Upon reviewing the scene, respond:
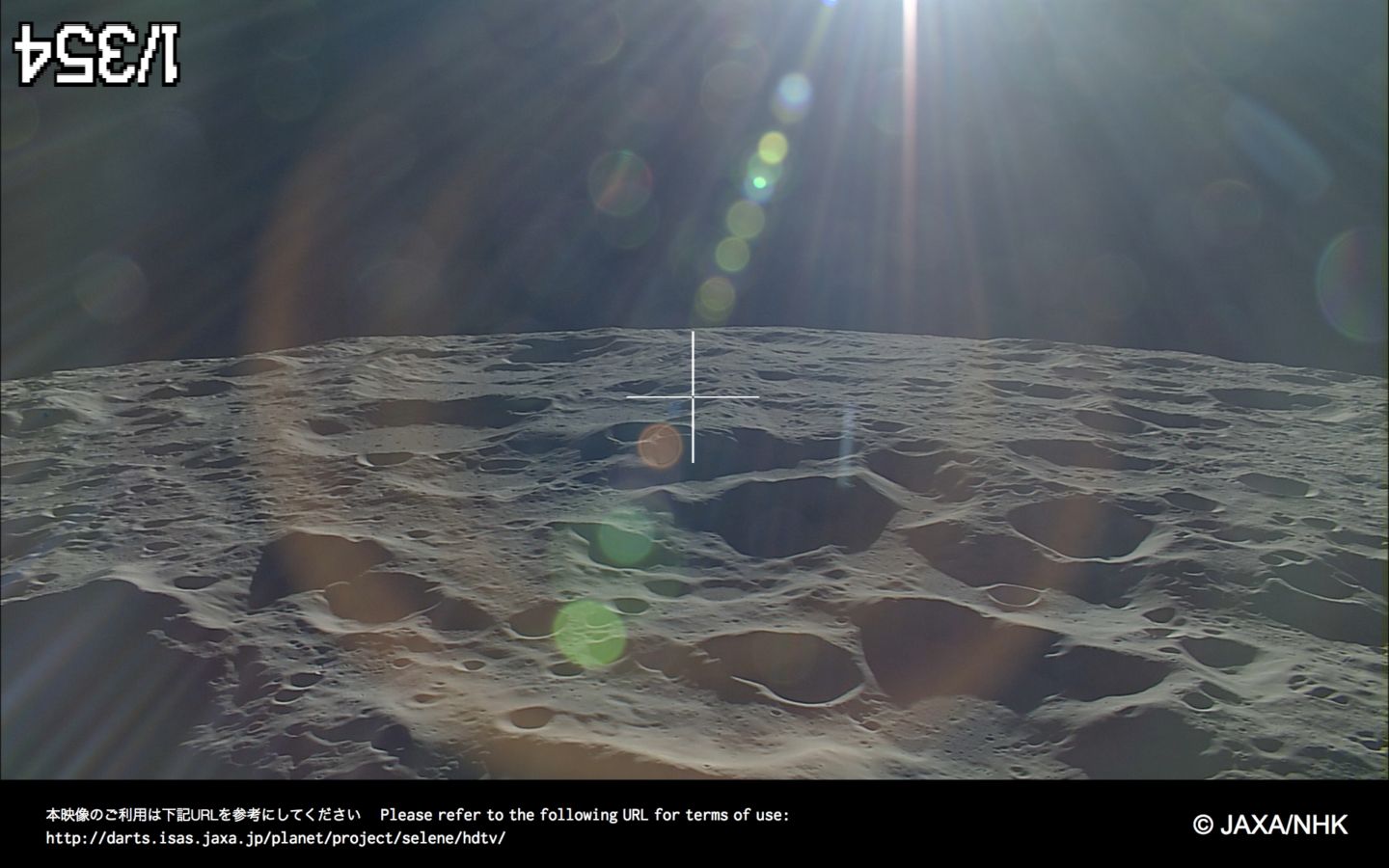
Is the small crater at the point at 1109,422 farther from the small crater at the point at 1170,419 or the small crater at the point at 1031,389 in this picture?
the small crater at the point at 1031,389

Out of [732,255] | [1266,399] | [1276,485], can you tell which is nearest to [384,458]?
[1276,485]

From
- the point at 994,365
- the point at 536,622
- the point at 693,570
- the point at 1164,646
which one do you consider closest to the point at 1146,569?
the point at 1164,646

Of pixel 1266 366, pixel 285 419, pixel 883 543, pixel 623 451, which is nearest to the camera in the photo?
pixel 883 543

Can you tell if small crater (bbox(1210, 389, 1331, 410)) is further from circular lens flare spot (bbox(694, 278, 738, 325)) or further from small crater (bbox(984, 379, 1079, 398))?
circular lens flare spot (bbox(694, 278, 738, 325))

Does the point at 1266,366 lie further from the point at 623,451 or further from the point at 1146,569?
the point at 623,451

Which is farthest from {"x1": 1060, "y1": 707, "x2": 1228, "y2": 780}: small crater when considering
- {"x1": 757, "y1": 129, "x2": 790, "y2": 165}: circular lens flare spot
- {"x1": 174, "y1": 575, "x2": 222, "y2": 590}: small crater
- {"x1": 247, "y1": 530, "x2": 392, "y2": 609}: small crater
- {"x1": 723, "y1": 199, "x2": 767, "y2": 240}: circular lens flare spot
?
{"x1": 757, "y1": 129, "x2": 790, "y2": 165}: circular lens flare spot
